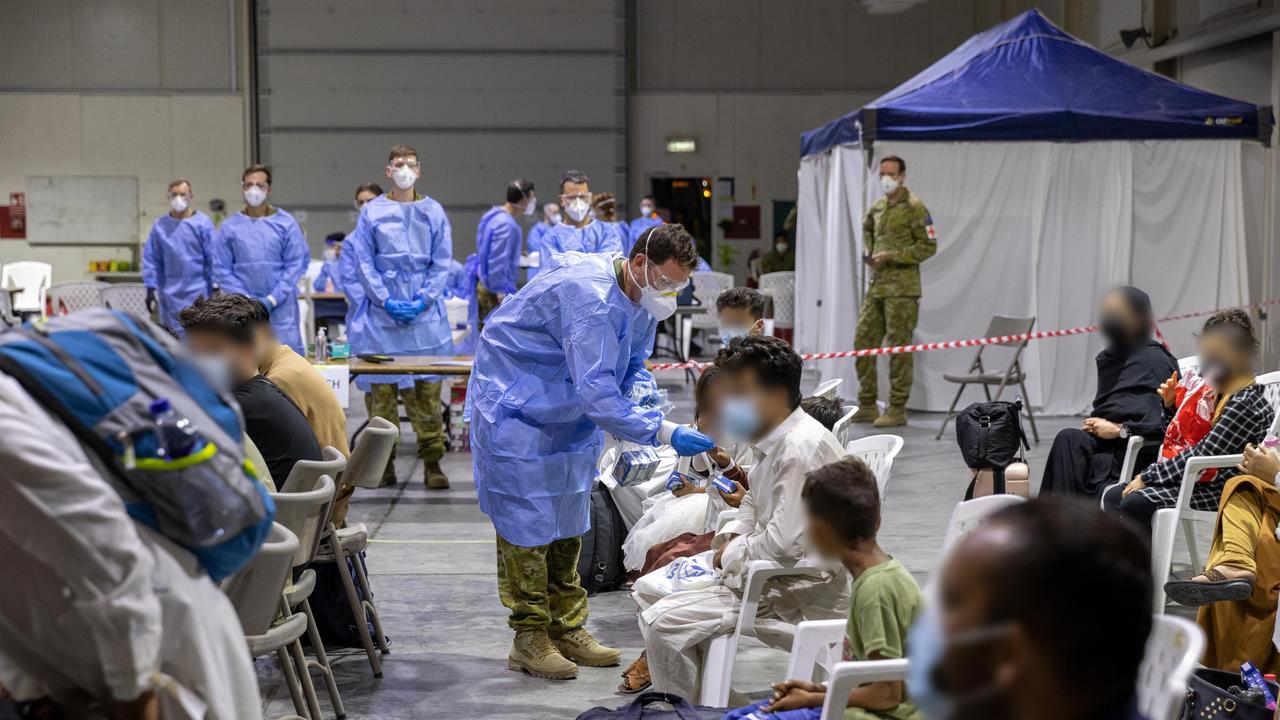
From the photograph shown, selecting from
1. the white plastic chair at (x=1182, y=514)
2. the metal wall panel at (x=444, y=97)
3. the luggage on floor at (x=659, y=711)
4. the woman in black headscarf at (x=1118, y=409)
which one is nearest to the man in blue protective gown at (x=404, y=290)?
the woman in black headscarf at (x=1118, y=409)

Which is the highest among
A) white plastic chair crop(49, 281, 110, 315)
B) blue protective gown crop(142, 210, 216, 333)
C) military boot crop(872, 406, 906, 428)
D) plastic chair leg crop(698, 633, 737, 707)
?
blue protective gown crop(142, 210, 216, 333)

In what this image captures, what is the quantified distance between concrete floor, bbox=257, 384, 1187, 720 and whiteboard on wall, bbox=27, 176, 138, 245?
11.1m

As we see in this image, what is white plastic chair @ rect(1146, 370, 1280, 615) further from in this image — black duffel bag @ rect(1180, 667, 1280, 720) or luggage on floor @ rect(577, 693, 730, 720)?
luggage on floor @ rect(577, 693, 730, 720)

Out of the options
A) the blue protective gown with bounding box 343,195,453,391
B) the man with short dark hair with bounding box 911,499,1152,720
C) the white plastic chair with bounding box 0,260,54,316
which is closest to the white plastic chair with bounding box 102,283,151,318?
the white plastic chair with bounding box 0,260,54,316

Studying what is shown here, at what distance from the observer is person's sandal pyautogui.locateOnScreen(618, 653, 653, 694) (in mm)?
3793

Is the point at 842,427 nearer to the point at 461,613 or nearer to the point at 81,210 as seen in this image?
the point at 461,613

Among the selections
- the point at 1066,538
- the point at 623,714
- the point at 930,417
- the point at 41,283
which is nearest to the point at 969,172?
the point at 930,417

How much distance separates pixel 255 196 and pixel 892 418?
441cm

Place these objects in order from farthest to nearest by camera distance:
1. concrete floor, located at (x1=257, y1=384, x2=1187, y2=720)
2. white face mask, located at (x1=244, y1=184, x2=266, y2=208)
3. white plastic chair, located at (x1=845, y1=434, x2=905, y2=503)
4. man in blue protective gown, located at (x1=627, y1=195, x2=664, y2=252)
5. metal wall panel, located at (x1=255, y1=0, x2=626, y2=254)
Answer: metal wall panel, located at (x1=255, y1=0, x2=626, y2=254) → man in blue protective gown, located at (x1=627, y1=195, x2=664, y2=252) → white face mask, located at (x1=244, y1=184, x2=266, y2=208) → concrete floor, located at (x1=257, y1=384, x2=1187, y2=720) → white plastic chair, located at (x1=845, y1=434, x2=905, y2=503)

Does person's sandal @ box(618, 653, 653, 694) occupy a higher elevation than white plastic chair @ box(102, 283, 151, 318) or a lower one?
lower

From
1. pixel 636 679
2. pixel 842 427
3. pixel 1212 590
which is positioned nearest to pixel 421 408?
pixel 842 427

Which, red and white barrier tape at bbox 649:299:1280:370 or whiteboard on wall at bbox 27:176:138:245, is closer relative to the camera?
red and white barrier tape at bbox 649:299:1280:370

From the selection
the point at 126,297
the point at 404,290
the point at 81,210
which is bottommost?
the point at 126,297

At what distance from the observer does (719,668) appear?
10.6 feet
